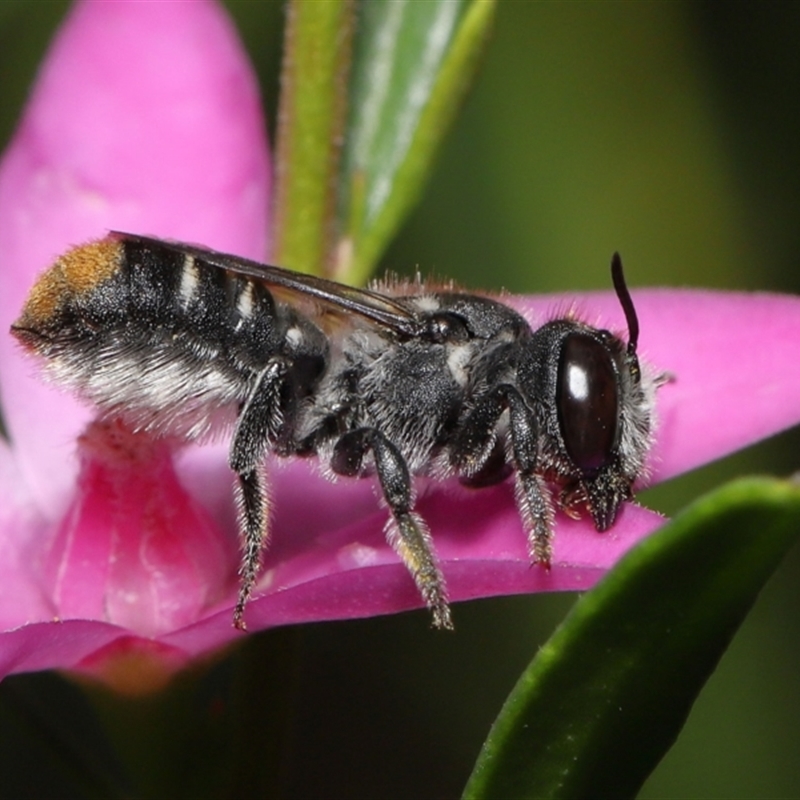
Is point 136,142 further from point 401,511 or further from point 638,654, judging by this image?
point 638,654

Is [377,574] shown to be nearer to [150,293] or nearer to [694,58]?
[150,293]

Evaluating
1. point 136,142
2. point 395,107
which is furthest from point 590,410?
point 136,142

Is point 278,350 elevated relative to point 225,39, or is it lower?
lower

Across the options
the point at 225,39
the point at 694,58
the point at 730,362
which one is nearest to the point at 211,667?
the point at 730,362

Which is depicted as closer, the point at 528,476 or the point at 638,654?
the point at 638,654

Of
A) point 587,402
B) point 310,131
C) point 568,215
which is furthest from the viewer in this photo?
point 568,215

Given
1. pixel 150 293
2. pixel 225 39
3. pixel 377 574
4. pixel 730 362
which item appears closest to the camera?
pixel 377 574

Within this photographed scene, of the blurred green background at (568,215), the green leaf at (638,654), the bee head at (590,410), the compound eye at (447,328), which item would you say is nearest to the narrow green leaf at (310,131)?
the compound eye at (447,328)
